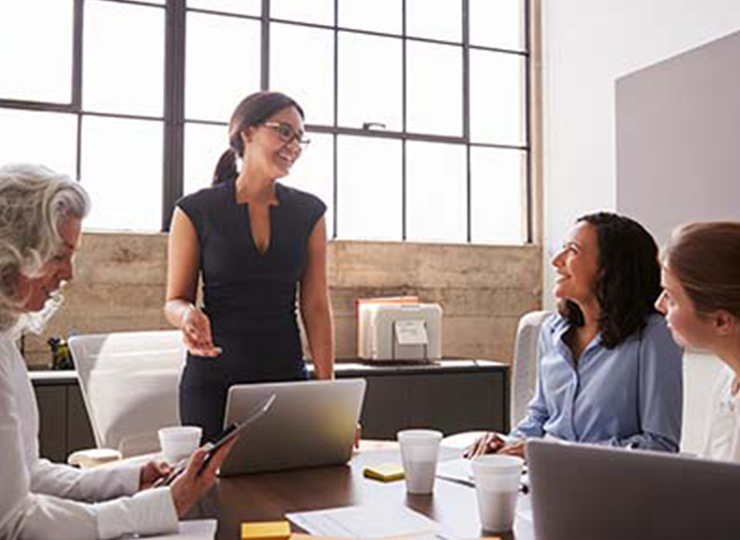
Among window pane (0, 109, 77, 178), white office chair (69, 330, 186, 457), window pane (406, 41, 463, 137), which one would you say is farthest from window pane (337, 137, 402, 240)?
white office chair (69, 330, 186, 457)

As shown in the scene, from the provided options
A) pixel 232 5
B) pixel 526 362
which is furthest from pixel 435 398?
pixel 232 5

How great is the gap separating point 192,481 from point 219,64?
3.10m

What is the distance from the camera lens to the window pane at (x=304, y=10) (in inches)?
160

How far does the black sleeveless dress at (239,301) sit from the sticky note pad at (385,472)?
0.43 m

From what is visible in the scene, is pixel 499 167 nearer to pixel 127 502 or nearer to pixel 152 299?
pixel 152 299

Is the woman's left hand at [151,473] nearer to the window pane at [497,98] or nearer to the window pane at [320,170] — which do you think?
the window pane at [320,170]

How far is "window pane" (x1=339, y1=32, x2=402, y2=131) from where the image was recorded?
4.19 metres

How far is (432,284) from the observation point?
417 cm

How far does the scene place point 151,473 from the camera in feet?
4.65

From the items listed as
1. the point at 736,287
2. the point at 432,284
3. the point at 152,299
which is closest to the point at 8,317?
the point at 736,287

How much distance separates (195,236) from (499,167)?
114 inches

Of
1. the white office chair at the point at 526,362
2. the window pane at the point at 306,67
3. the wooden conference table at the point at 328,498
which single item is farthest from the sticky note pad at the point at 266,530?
the window pane at the point at 306,67

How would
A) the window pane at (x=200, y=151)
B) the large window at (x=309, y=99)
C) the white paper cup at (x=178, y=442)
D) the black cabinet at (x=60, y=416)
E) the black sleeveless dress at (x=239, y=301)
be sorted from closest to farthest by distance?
the white paper cup at (x=178, y=442)
the black sleeveless dress at (x=239, y=301)
the black cabinet at (x=60, y=416)
the large window at (x=309, y=99)
the window pane at (x=200, y=151)

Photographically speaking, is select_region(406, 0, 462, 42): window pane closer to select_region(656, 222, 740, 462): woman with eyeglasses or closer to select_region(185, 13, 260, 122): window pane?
select_region(185, 13, 260, 122): window pane
